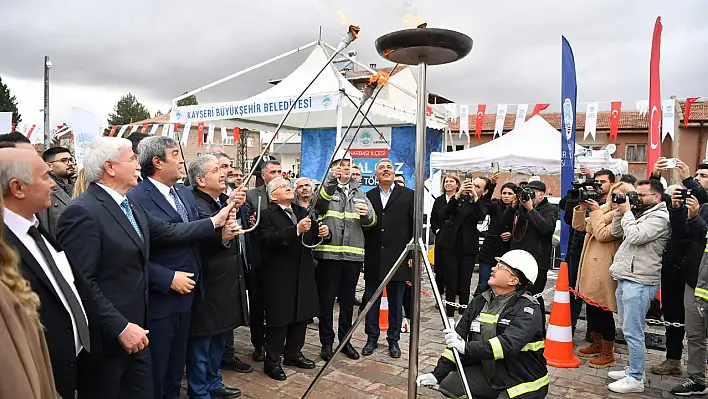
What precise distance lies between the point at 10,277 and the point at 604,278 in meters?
4.73

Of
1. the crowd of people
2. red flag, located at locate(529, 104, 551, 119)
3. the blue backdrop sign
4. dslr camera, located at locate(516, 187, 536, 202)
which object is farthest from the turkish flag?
dslr camera, located at locate(516, 187, 536, 202)

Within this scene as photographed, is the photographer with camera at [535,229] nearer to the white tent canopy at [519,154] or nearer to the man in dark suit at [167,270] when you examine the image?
the man in dark suit at [167,270]

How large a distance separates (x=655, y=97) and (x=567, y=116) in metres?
1.54

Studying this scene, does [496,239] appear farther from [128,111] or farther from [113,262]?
[128,111]

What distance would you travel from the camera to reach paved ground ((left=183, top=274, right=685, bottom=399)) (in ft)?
13.0

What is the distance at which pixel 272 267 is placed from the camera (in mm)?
4270

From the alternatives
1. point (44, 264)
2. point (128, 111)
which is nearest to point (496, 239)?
point (44, 264)

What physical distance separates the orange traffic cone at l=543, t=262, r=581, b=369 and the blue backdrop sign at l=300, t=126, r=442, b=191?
633cm

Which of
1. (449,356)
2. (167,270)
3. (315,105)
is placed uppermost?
(315,105)

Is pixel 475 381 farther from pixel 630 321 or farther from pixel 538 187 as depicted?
pixel 538 187

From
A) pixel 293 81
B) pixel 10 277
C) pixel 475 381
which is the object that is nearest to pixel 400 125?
pixel 293 81

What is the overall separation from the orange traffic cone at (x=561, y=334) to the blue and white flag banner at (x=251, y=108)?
17.2ft

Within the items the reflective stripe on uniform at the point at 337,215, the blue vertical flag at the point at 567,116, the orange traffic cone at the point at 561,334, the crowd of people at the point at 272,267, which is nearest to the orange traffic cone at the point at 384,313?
the crowd of people at the point at 272,267

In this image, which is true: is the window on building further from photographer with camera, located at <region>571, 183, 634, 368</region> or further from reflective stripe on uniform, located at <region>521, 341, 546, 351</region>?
reflective stripe on uniform, located at <region>521, 341, 546, 351</region>
